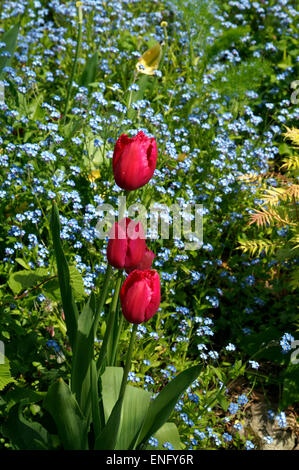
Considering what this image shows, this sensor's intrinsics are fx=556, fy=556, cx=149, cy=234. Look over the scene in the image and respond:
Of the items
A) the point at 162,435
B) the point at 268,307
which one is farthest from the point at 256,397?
the point at 162,435

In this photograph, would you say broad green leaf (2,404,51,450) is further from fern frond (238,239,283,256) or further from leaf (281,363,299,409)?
fern frond (238,239,283,256)

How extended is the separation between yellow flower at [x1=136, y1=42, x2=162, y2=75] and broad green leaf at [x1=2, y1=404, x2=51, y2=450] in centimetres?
237

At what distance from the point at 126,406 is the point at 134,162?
0.78 metres

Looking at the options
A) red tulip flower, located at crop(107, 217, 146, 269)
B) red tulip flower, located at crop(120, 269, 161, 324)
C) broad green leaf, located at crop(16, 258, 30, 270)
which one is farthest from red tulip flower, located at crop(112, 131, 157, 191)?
broad green leaf, located at crop(16, 258, 30, 270)

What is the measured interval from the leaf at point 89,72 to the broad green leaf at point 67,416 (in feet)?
7.79

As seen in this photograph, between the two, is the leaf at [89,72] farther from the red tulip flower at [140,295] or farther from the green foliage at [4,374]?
the red tulip flower at [140,295]

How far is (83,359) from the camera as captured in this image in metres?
1.69

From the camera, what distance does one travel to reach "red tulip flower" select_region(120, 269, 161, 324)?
54.7 inches

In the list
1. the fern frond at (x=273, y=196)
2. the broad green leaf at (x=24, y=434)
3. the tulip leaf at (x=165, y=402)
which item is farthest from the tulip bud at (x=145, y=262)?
the fern frond at (x=273, y=196)

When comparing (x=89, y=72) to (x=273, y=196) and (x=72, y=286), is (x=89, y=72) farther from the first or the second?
(x=72, y=286)

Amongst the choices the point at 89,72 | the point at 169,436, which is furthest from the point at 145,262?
the point at 89,72

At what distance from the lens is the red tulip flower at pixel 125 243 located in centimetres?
142

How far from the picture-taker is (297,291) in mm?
2979
